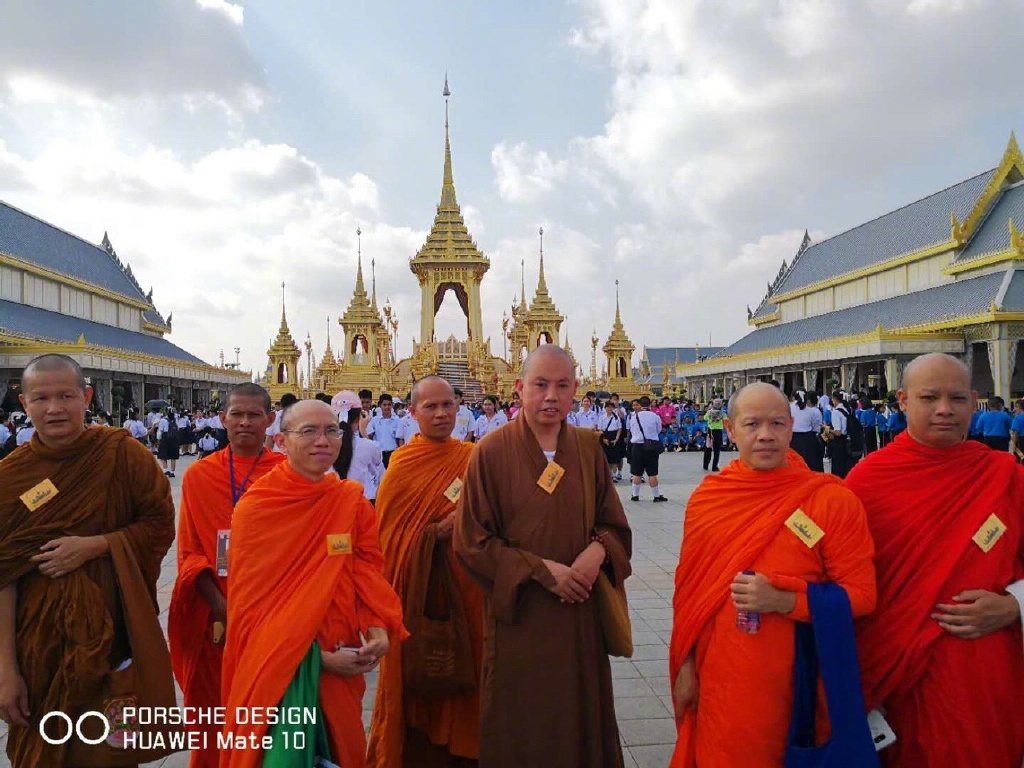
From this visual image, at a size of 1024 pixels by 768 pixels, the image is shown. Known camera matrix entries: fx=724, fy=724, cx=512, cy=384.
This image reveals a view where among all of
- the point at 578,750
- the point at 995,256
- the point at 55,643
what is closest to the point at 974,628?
the point at 578,750

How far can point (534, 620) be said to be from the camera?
276 cm

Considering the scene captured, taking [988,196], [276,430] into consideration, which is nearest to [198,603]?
[276,430]

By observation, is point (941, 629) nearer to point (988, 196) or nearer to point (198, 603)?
point (198, 603)

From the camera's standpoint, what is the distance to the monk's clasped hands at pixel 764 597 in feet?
7.94

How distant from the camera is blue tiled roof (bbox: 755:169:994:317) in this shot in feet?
79.2

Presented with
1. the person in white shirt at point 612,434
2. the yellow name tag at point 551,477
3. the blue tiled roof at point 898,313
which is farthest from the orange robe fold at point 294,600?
the blue tiled roof at point 898,313

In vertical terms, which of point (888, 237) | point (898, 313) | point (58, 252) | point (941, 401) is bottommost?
point (941, 401)

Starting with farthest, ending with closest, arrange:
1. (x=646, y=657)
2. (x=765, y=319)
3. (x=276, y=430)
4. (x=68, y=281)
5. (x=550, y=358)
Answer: (x=765, y=319)
(x=68, y=281)
(x=276, y=430)
(x=646, y=657)
(x=550, y=358)

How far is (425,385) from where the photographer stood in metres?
3.94

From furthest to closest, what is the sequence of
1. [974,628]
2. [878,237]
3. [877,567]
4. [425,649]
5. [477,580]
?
[878,237], [425,649], [477,580], [877,567], [974,628]

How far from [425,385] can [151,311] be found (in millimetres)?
42820

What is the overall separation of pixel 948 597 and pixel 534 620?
1.46 m

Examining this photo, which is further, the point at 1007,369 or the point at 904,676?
the point at 1007,369

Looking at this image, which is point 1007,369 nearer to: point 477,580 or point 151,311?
point 477,580
